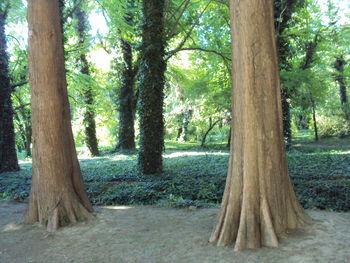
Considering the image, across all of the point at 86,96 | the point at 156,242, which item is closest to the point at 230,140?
the point at 156,242

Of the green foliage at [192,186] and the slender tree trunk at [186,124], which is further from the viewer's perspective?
the slender tree trunk at [186,124]

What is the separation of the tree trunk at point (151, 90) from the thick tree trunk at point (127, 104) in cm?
1001

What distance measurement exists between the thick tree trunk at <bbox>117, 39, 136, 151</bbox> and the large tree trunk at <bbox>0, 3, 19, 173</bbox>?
26.5 ft

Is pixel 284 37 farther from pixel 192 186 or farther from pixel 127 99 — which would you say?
pixel 192 186

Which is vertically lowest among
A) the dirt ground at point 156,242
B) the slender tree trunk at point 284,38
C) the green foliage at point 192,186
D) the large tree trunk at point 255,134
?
the dirt ground at point 156,242

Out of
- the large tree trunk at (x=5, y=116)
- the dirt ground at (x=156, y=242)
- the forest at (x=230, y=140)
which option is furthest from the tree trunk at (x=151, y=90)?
the large tree trunk at (x=5, y=116)

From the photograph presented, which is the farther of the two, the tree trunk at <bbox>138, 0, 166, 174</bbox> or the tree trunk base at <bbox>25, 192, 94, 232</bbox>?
the tree trunk at <bbox>138, 0, 166, 174</bbox>

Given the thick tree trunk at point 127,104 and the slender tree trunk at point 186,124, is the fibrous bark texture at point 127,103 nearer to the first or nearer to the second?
the thick tree trunk at point 127,104

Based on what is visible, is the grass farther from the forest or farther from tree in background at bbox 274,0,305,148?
tree in background at bbox 274,0,305,148

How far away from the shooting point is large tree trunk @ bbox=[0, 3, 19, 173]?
14867 mm

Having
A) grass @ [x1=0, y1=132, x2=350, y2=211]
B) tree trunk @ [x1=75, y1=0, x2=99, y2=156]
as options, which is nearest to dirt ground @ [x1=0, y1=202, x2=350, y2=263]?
grass @ [x1=0, y1=132, x2=350, y2=211]

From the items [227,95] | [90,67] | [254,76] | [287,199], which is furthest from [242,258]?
[90,67]

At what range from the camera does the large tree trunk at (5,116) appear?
48.8 feet

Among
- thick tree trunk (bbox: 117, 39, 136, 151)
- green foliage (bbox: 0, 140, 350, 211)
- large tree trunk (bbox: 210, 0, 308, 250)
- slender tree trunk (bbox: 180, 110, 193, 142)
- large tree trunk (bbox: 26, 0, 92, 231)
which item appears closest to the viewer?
large tree trunk (bbox: 210, 0, 308, 250)
